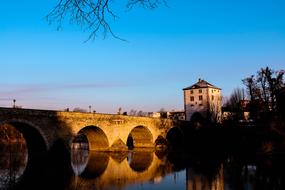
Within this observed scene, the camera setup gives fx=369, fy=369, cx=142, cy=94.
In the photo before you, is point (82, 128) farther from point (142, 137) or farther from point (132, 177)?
point (132, 177)

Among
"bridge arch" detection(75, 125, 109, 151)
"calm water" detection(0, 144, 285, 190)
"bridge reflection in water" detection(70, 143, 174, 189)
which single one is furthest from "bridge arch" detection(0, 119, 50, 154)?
"bridge arch" detection(75, 125, 109, 151)

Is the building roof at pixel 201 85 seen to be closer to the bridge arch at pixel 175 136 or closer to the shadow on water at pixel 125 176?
the bridge arch at pixel 175 136

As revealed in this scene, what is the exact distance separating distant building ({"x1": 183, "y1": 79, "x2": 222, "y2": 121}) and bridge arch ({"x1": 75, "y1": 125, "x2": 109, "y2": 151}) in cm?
2933

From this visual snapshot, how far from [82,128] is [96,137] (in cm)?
432

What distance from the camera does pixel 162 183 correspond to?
65.3 feet

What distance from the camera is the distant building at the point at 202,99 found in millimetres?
67375

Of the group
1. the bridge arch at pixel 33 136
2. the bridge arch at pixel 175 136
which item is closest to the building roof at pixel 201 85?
the bridge arch at pixel 175 136

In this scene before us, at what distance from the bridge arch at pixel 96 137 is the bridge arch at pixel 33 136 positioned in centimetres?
758

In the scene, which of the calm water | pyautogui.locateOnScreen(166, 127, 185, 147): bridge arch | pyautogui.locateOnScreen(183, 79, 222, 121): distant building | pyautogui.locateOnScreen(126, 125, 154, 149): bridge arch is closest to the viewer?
the calm water

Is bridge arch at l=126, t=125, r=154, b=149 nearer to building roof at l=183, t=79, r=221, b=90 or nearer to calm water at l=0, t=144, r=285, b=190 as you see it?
calm water at l=0, t=144, r=285, b=190

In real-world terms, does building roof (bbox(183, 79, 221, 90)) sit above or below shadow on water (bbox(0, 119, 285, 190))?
above

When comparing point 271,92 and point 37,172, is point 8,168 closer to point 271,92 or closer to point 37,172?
point 37,172

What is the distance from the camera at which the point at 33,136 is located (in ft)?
103

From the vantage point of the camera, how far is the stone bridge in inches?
1161
